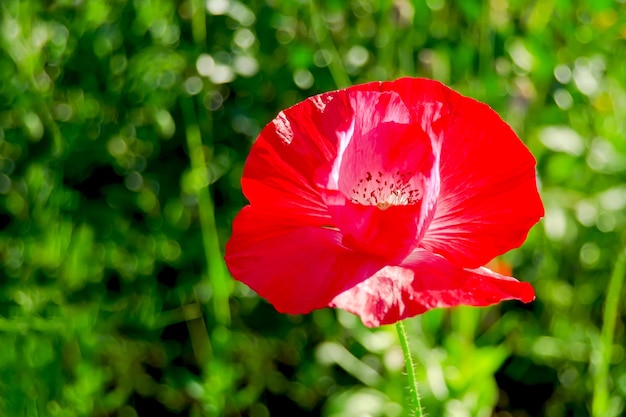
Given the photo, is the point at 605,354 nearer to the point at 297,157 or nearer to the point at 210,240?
the point at 210,240

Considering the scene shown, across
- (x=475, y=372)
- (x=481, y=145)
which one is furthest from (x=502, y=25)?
(x=481, y=145)

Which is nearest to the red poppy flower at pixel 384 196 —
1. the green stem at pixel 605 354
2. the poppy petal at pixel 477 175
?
the poppy petal at pixel 477 175

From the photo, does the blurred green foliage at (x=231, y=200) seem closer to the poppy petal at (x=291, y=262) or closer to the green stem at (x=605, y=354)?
the green stem at (x=605, y=354)

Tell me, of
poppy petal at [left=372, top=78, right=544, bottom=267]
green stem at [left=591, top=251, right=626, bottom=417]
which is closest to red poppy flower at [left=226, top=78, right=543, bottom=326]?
poppy petal at [left=372, top=78, right=544, bottom=267]

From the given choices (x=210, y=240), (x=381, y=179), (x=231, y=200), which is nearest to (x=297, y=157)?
(x=381, y=179)

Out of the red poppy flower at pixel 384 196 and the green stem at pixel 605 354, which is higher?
the red poppy flower at pixel 384 196
